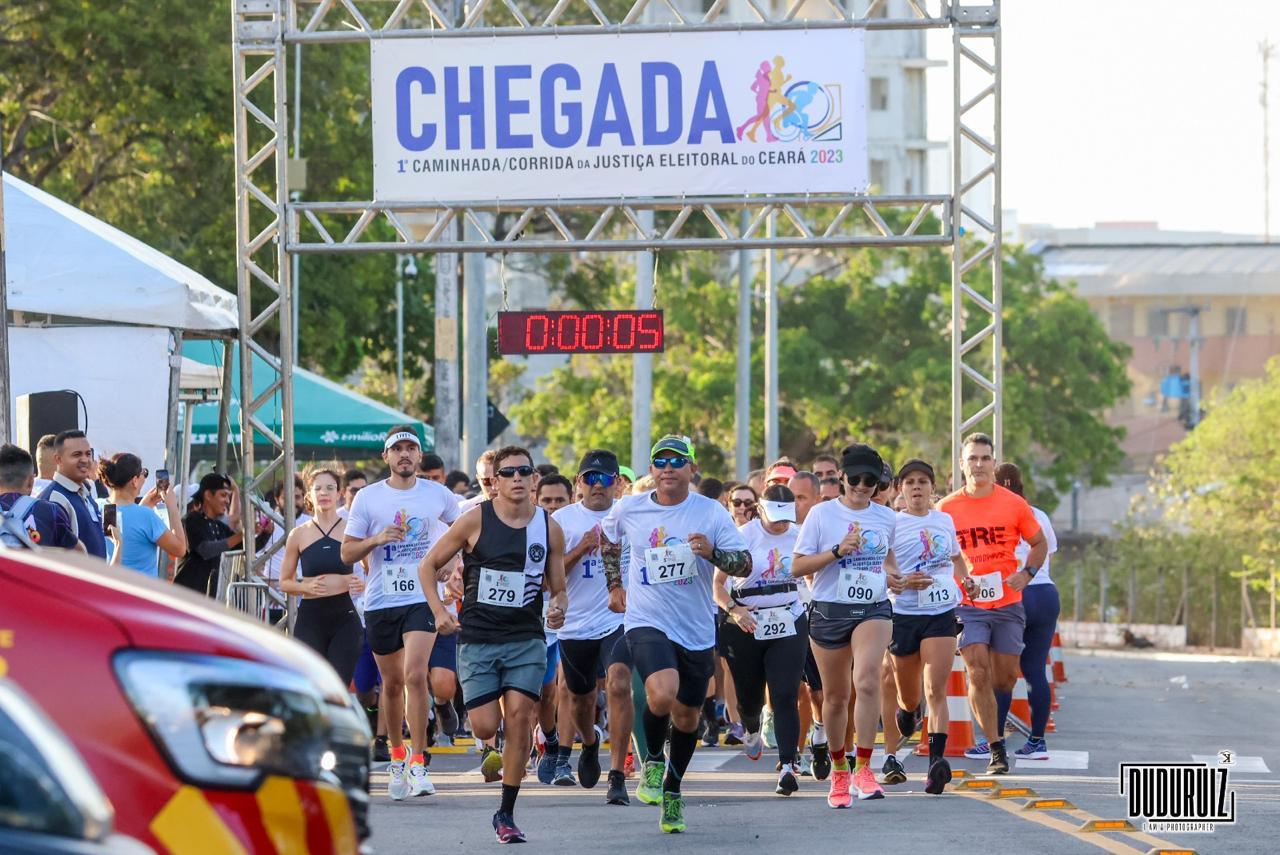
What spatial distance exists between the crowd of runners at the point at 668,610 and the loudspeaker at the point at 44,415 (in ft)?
5.22

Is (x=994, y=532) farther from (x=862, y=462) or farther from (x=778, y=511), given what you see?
(x=862, y=462)

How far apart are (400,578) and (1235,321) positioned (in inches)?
3086

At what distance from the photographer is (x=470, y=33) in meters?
17.1

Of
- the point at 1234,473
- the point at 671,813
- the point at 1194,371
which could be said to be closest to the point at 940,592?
the point at 671,813

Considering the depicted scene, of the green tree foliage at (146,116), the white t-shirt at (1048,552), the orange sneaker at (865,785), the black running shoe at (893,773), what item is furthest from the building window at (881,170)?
the orange sneaker at (865,785)

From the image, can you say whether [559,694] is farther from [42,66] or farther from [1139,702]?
[42,66]

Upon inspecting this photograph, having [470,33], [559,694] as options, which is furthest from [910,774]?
[470,33]

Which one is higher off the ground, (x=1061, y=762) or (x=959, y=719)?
(x=959, y=719)

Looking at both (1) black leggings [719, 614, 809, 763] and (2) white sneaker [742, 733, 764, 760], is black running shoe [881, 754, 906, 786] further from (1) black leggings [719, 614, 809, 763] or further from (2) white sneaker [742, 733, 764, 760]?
(2) white sneaker [742, 733, 764, 760]

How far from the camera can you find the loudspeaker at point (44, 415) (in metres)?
12.7

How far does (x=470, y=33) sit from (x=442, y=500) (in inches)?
244

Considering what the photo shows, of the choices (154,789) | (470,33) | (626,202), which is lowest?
(154,789)

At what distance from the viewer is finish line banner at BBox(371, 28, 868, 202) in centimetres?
1709

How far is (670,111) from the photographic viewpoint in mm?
17125
